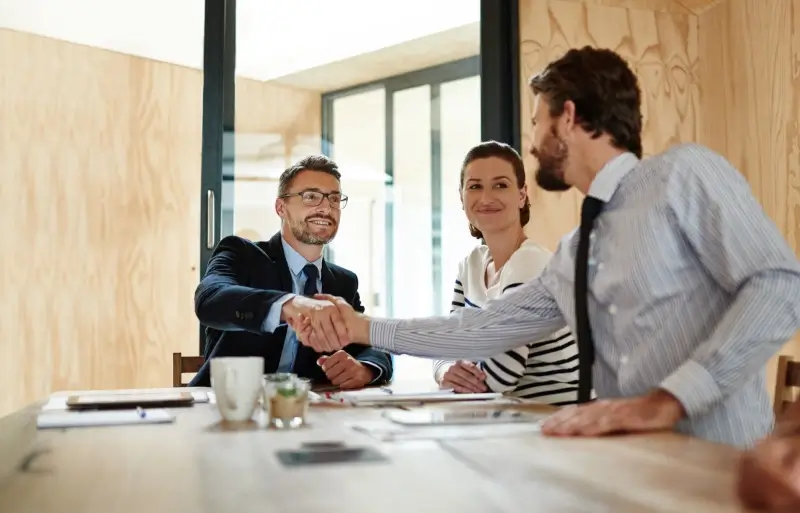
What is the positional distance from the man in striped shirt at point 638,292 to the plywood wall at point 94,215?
2.33 m

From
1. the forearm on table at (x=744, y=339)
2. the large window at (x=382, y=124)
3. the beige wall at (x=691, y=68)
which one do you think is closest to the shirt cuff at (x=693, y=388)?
the forearm on table at (x=744, y=339)

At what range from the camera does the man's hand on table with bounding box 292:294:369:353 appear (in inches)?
74.5

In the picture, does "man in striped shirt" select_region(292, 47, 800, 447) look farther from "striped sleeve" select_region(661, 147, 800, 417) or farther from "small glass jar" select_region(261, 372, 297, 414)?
"small glass jar" select_region(261, 372, 297, 414)

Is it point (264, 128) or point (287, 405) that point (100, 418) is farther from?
point (264, 128)

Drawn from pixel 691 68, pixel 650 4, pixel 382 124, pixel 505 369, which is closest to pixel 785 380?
pixel 505 369

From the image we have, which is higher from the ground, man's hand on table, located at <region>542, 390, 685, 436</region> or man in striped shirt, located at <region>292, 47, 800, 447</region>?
man in striped shirt, located at <region>292, 47, 800, 447</region>

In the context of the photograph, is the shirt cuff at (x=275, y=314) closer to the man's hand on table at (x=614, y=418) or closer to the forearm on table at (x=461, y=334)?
the forearm on table at (x=461, y=334)

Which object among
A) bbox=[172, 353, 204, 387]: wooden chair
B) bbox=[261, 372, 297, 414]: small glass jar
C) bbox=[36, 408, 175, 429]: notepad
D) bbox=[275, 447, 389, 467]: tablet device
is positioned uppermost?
bbox=[261, 372, 297, 414]: small glass jar

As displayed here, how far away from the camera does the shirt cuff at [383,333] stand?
1.85 meters

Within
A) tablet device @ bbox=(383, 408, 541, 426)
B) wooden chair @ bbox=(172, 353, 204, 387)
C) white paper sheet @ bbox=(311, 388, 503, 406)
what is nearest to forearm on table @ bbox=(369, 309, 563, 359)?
white paper sheet @ bbox=(311, 388, 503, 406)

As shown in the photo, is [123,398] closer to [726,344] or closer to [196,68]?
[726,344]

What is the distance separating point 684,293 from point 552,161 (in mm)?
466

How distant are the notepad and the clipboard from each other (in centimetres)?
9

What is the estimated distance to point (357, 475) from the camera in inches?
33.0
